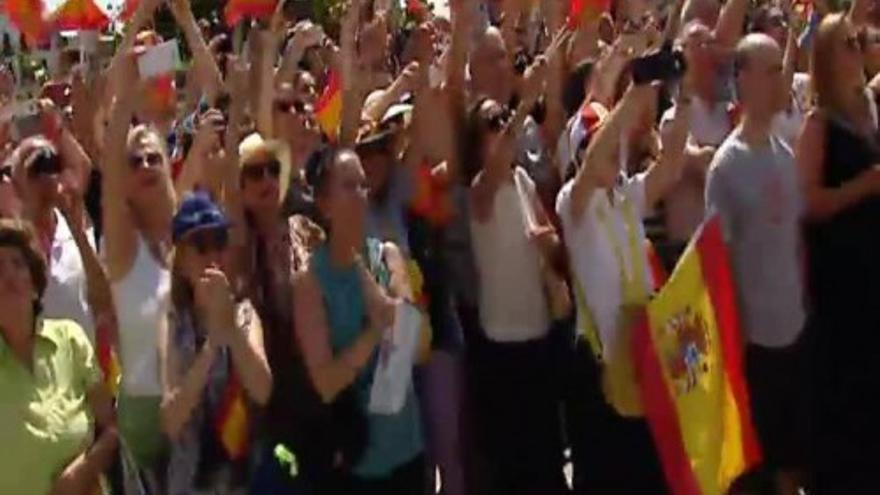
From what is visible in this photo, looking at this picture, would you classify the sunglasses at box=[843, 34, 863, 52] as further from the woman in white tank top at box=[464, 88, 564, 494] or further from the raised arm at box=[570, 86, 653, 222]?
the woman in white tank top at box=[464, 88, 564, 494]

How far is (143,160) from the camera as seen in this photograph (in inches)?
183

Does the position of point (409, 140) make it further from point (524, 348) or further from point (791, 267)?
point (791, 267)

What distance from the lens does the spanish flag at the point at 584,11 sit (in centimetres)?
761

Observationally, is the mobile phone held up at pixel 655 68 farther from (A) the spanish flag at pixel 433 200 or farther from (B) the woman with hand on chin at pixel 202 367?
(B) the woman with hand on chin at pixel 202 367

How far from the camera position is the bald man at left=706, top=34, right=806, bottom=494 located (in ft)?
17.3

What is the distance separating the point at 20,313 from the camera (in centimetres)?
383

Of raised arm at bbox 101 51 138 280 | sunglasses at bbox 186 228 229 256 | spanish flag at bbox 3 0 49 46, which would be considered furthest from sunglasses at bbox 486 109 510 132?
Result: spanish flag at bbox 3 0 49 46

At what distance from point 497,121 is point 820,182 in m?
1.08

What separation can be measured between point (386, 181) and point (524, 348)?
80 cm

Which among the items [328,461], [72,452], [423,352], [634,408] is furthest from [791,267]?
[72,452]

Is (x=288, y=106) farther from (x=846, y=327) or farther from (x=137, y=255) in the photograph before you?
(x=846, y=327)

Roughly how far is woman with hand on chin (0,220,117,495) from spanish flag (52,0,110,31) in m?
7.91

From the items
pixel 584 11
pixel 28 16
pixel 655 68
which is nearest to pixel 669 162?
pixel 655 68

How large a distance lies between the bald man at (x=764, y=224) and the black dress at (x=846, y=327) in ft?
0.24
